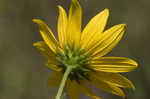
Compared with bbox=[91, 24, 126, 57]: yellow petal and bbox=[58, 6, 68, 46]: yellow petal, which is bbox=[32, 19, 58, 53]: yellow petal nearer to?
bbox=[58, 6, 68, 46]: yellow petal

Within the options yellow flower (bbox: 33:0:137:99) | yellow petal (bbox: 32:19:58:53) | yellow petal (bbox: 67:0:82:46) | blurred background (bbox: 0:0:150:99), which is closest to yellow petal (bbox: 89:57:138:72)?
yellow flower (bbox: 33:0:137:99)

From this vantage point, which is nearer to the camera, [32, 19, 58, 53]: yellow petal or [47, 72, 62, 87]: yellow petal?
[32, 19, 58, 53]: yellow petal

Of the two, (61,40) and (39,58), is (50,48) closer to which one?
(61,40)

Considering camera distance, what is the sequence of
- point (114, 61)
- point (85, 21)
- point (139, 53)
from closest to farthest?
point (114, 61) → point (139, 53) → point (85, 21)

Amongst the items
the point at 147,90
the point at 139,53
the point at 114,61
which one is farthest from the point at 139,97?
the point at 114,61

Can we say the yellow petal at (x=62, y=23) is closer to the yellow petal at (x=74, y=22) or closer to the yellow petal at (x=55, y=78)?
the yellow petal at (x=74, y=22)

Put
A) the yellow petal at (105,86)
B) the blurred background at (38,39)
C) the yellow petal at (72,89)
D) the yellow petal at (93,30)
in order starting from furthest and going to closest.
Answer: the blurred background at (38,39) → the yellow petal at (72,89) → the yellow petal at (105,86) → the yellow petal at (93,30)

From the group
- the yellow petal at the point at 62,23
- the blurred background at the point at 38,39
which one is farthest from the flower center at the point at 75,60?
the blurred background at the point at 38,39
